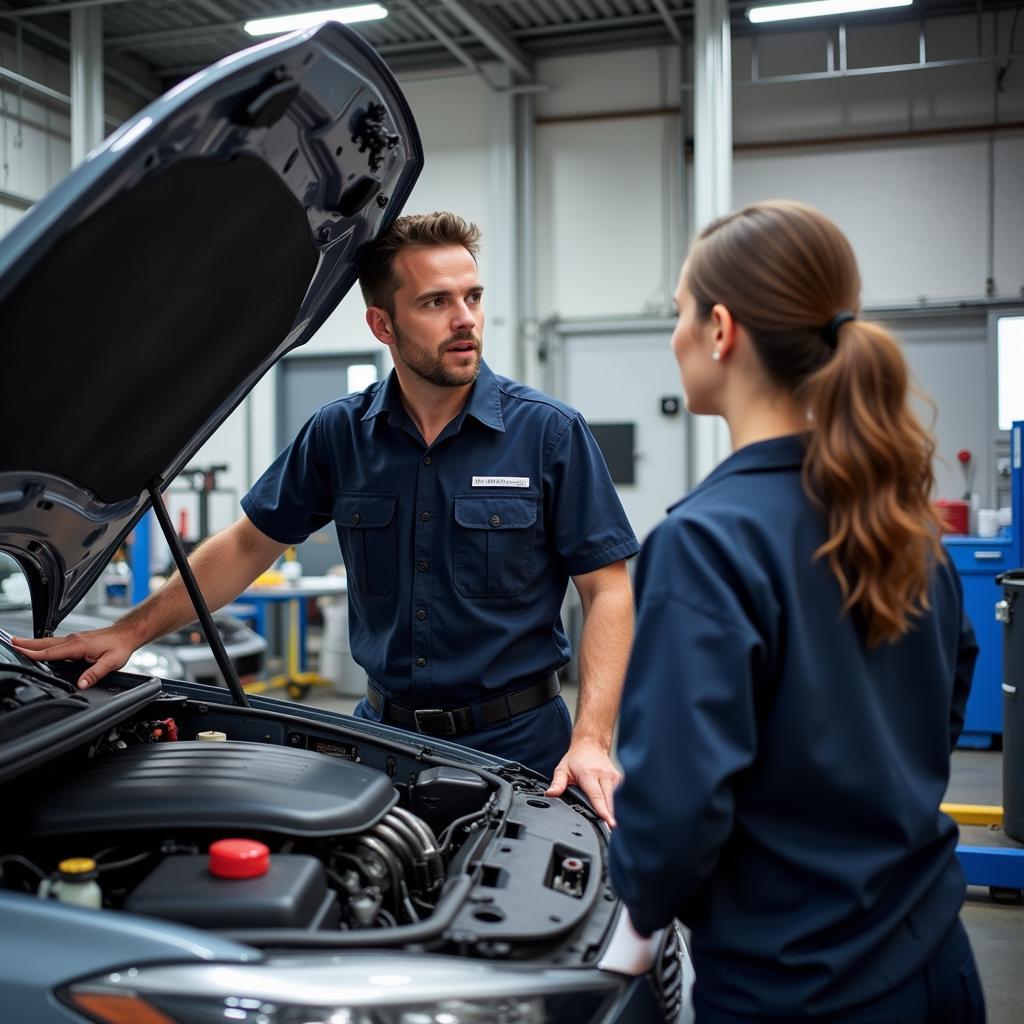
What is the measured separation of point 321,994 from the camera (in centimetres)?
103

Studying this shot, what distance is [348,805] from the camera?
4.62 feet

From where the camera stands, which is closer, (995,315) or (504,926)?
(504,926)

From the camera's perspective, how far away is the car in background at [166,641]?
4.16m

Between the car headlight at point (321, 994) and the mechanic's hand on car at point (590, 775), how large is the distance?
661 millimetres

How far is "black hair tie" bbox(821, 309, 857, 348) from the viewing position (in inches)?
44.7

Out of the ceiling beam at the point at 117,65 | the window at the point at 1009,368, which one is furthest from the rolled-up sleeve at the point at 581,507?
the ceiling beam at the point at 117,65

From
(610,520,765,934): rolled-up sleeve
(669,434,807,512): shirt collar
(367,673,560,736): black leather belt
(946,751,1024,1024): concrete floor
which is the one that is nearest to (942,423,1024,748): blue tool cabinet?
(946,751,1024,1024): concrete floor

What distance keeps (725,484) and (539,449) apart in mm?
1102

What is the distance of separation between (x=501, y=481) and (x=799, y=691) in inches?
47.3

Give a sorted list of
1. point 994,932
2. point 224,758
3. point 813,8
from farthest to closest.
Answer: point 813,8 < point 994,932 < point 224,758

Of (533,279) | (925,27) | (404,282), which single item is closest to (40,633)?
(404,282)

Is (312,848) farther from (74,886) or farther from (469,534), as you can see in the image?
(469,534)

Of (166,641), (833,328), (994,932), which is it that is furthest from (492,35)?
(833,328)

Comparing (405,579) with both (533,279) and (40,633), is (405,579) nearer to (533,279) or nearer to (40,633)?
(40,633)
